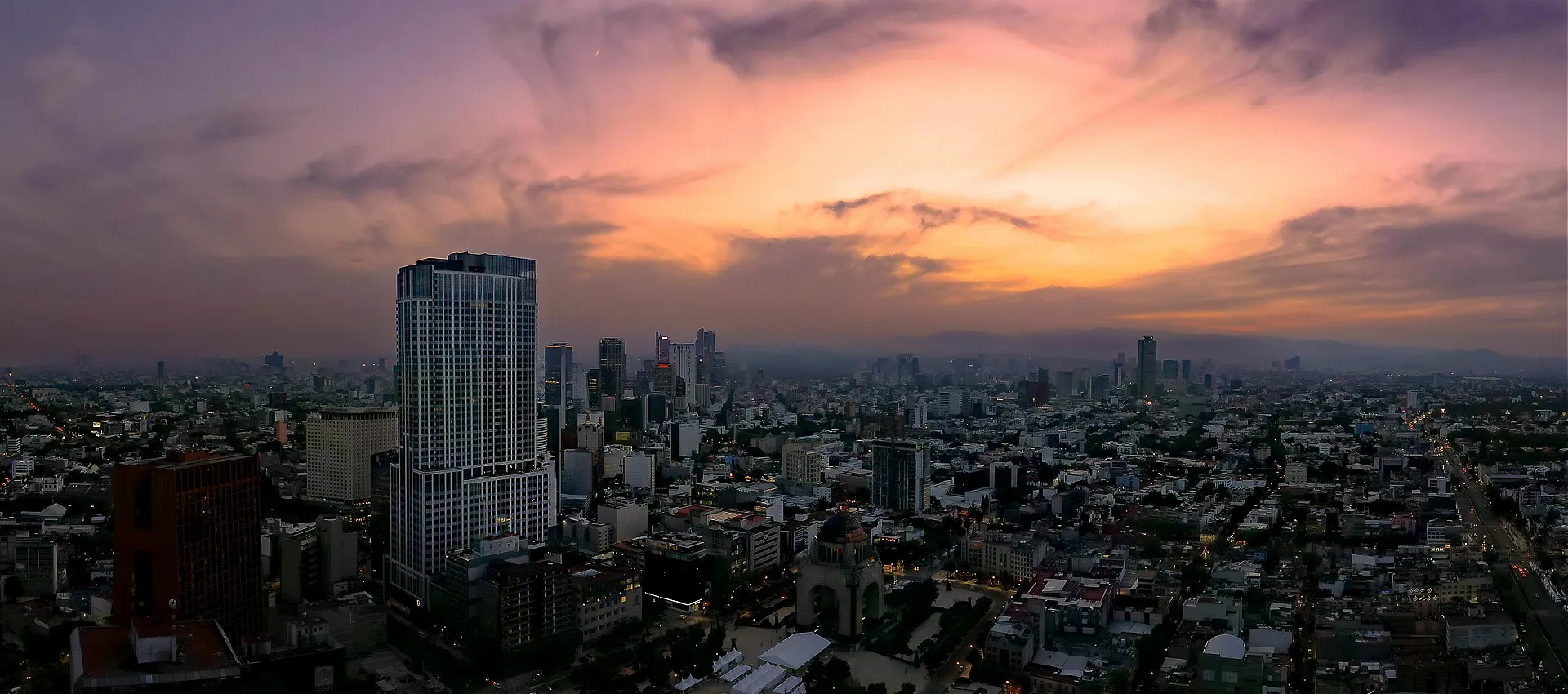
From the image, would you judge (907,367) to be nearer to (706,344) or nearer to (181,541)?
(706,344)

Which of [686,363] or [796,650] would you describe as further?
[686,363]

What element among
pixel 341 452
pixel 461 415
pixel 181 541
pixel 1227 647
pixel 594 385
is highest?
pixel 461 415

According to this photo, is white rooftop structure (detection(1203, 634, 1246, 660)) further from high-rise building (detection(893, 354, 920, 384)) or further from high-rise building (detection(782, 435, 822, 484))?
high-rise building (detection(893, 354, 920, 384))

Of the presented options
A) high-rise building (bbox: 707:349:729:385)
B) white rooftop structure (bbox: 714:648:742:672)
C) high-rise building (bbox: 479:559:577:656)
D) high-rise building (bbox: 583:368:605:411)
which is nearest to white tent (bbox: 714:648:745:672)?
white rooftop structure (bbox: 714:648:742:672)

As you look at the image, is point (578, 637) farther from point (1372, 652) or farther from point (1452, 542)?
point (1452, 542)

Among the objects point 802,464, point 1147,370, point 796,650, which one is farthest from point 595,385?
point 796,650

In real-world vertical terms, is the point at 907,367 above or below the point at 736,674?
above

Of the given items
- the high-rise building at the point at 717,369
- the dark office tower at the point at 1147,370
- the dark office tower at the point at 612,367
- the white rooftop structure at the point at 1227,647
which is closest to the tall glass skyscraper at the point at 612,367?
the dark office tower at the point at 612,367

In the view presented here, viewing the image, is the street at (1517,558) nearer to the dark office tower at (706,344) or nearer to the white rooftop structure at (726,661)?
the white rooftop structure at (726,661)
